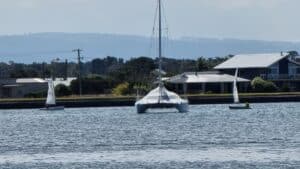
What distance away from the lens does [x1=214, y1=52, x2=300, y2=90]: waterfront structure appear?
144375 mm

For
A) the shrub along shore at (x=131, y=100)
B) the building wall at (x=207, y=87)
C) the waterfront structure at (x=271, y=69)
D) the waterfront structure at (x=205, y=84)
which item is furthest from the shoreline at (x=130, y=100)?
the waterfront structure at (x=271, y=69)

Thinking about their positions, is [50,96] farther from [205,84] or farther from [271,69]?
[271,69]

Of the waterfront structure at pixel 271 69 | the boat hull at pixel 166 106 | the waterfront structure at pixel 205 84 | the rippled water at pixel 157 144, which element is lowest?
the rippled water at pixel 157 144

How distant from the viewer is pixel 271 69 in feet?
486

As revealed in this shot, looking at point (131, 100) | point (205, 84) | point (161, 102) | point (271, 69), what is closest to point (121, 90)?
point (205, 84)

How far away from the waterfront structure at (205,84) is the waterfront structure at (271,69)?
6.04m

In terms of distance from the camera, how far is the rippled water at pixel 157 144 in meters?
44.5

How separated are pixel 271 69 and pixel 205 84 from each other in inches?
492

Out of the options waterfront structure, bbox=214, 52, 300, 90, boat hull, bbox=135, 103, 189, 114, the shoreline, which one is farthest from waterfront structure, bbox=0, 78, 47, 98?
boat hull, bbox=135, 103, 189, 114

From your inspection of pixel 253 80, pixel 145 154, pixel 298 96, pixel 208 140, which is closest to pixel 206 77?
pixel 253 80

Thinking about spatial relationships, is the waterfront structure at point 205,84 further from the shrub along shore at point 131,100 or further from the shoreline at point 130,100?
the shoreline at point 130,100

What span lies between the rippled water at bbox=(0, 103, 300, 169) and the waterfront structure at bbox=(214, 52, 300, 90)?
6105 centimetres

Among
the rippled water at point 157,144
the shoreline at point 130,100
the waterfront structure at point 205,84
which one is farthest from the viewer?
the waterfront structure at point 205,84

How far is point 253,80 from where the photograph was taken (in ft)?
458
